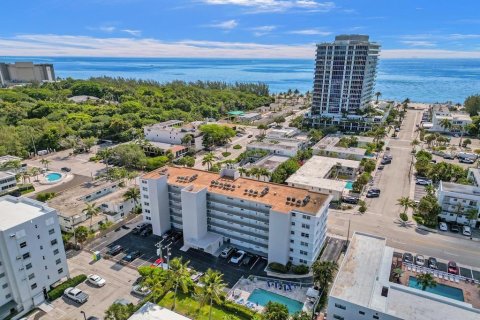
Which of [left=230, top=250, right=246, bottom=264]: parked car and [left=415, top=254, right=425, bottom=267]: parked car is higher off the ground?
[left=415, top=254, right=425, bottom=267]: parked car

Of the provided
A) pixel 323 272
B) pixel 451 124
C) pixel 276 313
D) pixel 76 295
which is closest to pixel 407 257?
pixel 323 272

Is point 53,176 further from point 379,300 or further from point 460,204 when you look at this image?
point 460,204

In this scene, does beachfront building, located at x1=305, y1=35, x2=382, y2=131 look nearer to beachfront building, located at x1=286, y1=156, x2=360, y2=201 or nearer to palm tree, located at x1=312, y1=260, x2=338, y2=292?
beachfront building, located at x1=286, y1=156, x2=360, y2=201

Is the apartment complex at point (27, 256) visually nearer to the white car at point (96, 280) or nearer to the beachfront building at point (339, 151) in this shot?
the white car at point (96, 280)

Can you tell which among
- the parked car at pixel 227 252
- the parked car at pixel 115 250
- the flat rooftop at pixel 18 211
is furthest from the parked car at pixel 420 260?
the flat rooftop at pixel 18 211

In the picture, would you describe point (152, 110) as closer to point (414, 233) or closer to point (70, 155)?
point (70, 155)

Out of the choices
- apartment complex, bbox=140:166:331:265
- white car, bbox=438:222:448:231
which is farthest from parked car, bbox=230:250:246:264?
white car, bbox=438:222:448:231

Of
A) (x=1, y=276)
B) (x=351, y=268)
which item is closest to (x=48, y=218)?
(x=1, y=276)

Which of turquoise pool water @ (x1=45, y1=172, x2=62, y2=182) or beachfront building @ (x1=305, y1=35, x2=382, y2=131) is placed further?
beachfront building @ (x1=305, y1=35, x2=382, y2=131)
